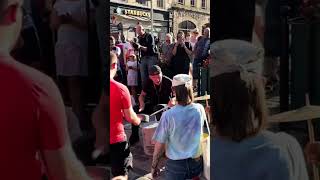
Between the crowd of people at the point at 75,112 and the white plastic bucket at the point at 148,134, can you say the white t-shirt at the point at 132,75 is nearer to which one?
the white plastic bucket at the point at 148,134

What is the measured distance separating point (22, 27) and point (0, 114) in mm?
297

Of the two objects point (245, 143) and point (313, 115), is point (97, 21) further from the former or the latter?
point (313, 115)

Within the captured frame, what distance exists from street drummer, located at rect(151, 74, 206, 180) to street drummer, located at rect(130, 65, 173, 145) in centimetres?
138

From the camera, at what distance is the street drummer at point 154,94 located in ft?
16.7

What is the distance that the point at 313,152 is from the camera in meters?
1.52

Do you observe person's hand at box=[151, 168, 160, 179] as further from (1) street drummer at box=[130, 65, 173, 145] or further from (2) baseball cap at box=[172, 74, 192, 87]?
(1) street drummer at box=[130, 65, 173, 145]

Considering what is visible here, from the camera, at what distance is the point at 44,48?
5.29ft

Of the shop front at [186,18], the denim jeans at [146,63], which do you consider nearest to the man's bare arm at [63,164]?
the denim jeans at [146,63]

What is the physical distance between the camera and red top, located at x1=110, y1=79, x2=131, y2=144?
338 centimetres

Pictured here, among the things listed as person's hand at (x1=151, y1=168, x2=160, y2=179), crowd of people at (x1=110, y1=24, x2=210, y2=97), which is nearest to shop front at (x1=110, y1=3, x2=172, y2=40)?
crowd of people at (x1=110, y1=24, x2=210, y2=97)

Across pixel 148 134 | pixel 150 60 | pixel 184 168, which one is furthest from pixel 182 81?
A: pixel 150 60

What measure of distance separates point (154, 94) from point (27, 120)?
3722mm

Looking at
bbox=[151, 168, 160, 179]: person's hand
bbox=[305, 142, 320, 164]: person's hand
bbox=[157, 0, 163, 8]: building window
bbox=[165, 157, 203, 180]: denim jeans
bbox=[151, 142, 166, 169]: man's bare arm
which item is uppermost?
bbox=[157, 0, 163, 8]: building window

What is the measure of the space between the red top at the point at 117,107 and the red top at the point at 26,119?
1.73 meters
